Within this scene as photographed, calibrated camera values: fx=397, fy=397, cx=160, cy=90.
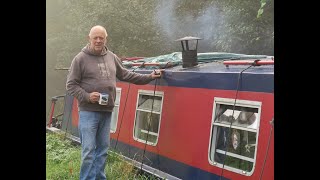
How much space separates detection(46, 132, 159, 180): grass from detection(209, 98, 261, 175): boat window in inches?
43.9

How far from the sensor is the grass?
17.2 feet

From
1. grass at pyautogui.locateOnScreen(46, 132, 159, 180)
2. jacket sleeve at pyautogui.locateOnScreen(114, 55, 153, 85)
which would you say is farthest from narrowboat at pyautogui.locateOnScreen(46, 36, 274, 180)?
jacket sleeve at pyautogui.locateOnScreen(114, 55, 153, 85)

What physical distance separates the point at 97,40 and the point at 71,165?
2417 mm

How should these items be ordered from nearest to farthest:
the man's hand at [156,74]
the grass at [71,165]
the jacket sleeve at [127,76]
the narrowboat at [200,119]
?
the narrowboat at [200,119], the jacket sleeve at [127,76], the man's hand at [156,74], the grass at [71,165]

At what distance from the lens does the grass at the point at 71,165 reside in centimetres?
523

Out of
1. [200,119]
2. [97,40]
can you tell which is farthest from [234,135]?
[97,40]

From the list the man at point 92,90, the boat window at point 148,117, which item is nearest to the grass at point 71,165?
the boat window at point 148,117

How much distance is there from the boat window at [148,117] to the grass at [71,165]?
45 centimetres

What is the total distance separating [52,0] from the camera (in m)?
21.2

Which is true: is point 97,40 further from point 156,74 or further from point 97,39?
point 156,74

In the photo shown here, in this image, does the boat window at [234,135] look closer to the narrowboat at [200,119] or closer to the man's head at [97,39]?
the narrowboat at [200,119]
